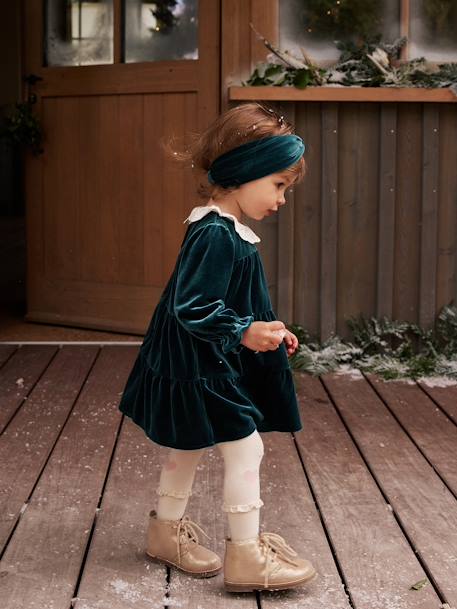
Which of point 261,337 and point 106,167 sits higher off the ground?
point 106,167

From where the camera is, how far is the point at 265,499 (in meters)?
3.09

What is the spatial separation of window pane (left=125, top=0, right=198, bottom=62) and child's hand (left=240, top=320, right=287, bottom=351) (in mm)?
3251

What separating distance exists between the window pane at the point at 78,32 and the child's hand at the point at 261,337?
11.8 ft

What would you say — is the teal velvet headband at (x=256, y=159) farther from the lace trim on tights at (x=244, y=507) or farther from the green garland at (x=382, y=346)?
the green garland at (x=382, y=346)

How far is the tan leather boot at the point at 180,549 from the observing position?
2535 millimetres

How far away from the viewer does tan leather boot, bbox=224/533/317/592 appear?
7.93 feet

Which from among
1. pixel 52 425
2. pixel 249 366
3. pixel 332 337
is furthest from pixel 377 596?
pixel 332 337

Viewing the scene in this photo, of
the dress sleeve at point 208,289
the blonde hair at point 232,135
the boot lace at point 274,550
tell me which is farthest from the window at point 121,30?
the boot lace at point 274,550

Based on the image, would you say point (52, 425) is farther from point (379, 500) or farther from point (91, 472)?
point (379, 500)

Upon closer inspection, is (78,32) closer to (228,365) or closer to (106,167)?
(106,167)

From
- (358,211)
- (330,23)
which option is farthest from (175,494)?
(330,23)

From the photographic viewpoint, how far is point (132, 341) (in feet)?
18.1

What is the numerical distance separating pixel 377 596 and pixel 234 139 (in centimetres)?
109

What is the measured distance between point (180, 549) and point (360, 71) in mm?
3041
